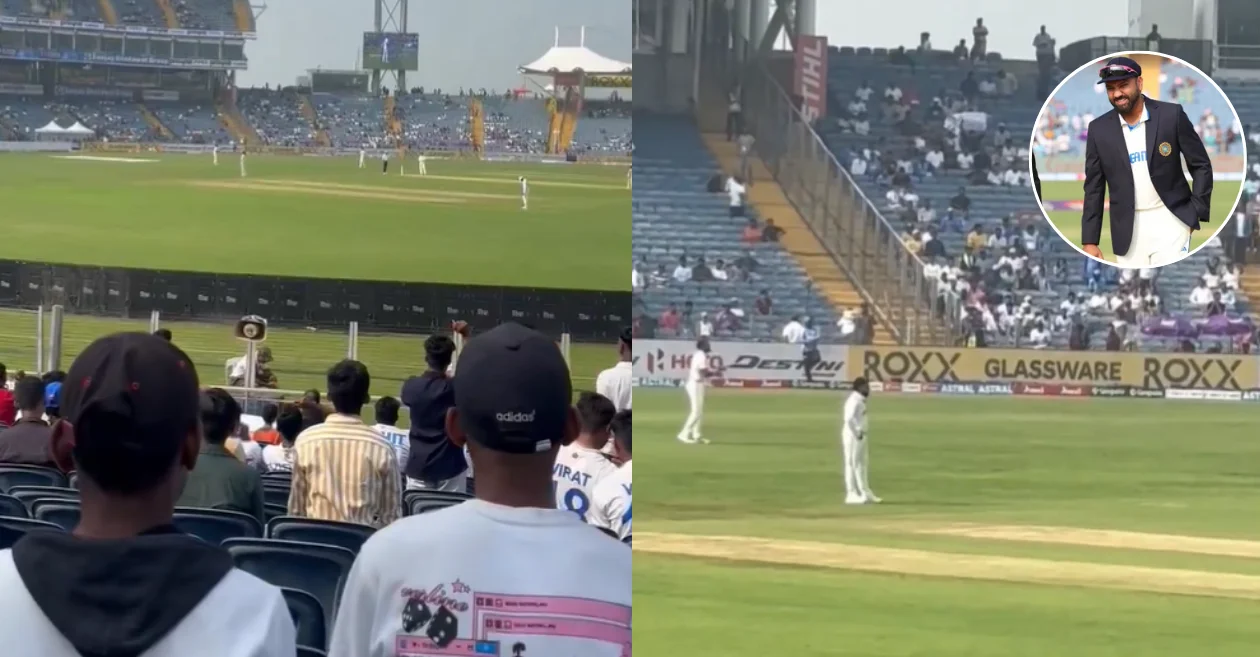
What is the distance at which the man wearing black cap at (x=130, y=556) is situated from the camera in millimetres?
1505

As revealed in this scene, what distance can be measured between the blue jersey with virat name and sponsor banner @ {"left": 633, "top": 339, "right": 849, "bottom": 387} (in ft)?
39.7

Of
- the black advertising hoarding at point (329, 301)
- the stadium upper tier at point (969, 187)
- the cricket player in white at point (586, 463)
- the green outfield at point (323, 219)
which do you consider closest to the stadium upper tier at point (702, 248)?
the stadium upper tier at point (969, 187)

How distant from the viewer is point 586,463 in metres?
5.35

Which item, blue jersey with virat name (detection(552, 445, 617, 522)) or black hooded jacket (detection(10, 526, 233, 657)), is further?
blue jersey with virat name (detection(552, 445, 617, 522))

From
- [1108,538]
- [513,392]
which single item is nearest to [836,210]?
[1108,538]

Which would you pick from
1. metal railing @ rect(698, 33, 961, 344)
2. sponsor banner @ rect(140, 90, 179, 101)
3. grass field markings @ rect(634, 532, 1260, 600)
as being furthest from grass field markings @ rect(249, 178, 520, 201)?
grass field markings @ rect(634, 532, 1260, 600)

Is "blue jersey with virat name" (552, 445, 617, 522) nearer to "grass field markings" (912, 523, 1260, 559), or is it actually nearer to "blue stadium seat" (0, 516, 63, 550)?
"blue stadium seat" (0, 516, 63, 550)

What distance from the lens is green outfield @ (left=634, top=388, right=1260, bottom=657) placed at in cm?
1048

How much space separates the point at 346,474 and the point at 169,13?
47750 mm

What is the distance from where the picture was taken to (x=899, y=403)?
17562 millimetres

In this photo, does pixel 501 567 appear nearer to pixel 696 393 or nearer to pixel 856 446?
pixel 856 446

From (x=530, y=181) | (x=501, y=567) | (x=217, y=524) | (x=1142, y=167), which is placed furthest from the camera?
(x=530, y=181)

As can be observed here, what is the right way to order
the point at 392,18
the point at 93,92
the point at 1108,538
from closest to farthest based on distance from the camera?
the point at 1108,538 < the point at 392,18 < the point at 93,92

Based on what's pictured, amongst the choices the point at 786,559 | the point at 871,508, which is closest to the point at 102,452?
the point at 786,559
